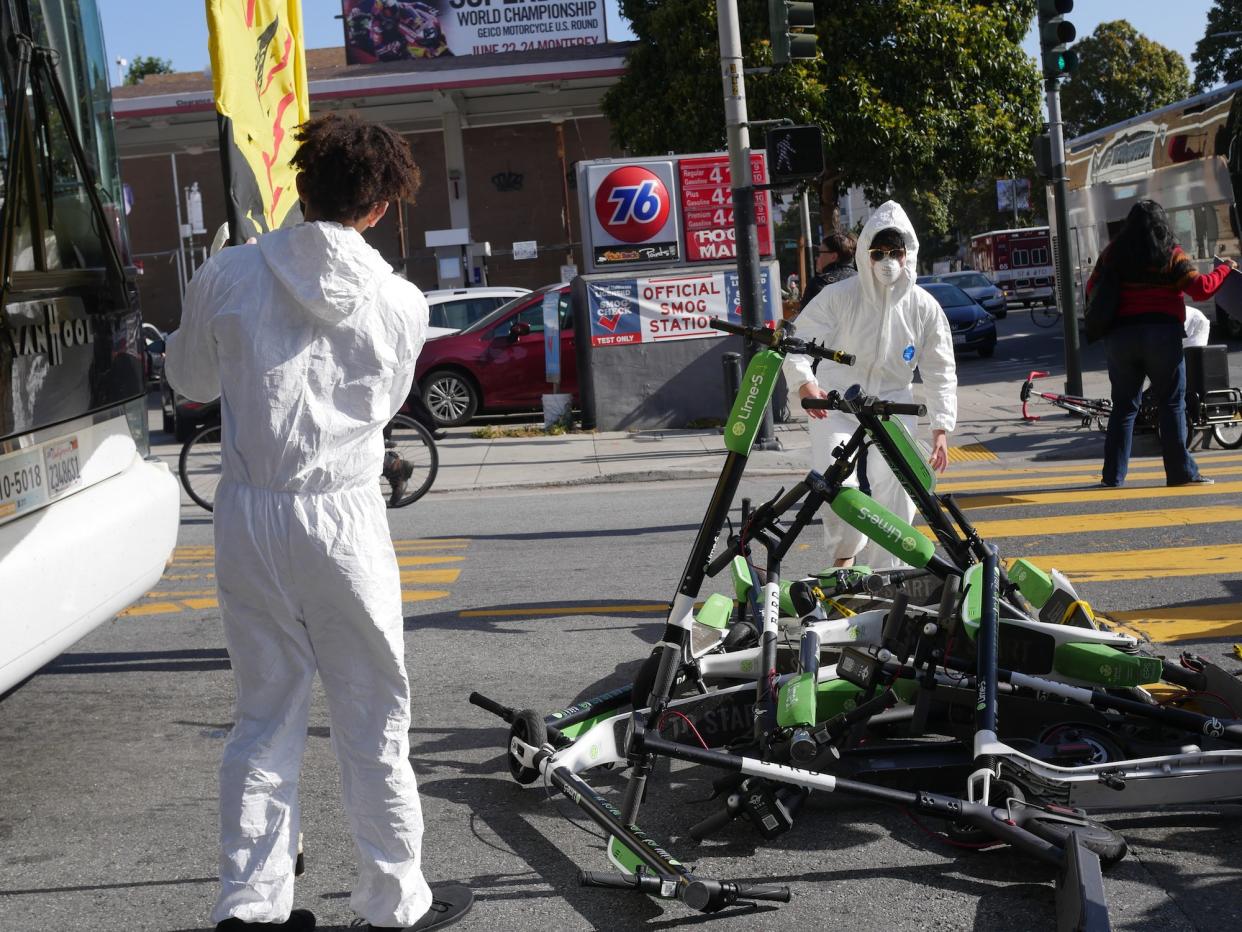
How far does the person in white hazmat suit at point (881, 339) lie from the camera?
667cm

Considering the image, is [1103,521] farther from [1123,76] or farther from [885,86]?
[1123,76]

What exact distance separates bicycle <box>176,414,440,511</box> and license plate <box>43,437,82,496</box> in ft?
21.7

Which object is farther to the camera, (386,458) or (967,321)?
(967,321)

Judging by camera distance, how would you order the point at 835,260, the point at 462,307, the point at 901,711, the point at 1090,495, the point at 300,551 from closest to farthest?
the point at 300,551
the point at 901,711
the point at 835,260
the point at 1090,495
the point at 462,307

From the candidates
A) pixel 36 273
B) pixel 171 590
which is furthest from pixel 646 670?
pixel 171 590

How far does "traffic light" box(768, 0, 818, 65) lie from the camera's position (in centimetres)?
1293

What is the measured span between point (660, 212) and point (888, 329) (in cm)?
967

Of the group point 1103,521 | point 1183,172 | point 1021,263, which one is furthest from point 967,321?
point 1021,263

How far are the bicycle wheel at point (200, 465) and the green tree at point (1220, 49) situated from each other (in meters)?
55.8

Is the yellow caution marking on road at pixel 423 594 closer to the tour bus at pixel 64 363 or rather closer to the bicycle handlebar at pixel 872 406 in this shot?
the tour bus at pixel 64 363

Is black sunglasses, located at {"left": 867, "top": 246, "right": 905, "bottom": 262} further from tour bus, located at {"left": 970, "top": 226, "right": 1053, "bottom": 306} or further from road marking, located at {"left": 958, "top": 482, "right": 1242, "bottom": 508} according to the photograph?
tour bus, located at {"left": 970, "top": 226, "right": 1053, "bottom": 306}

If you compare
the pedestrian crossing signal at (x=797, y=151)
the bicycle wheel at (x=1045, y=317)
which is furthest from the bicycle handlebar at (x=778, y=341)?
the bicycle wheel at (x=1045, y=317)

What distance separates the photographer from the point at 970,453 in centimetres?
1341

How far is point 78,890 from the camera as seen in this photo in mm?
4117
